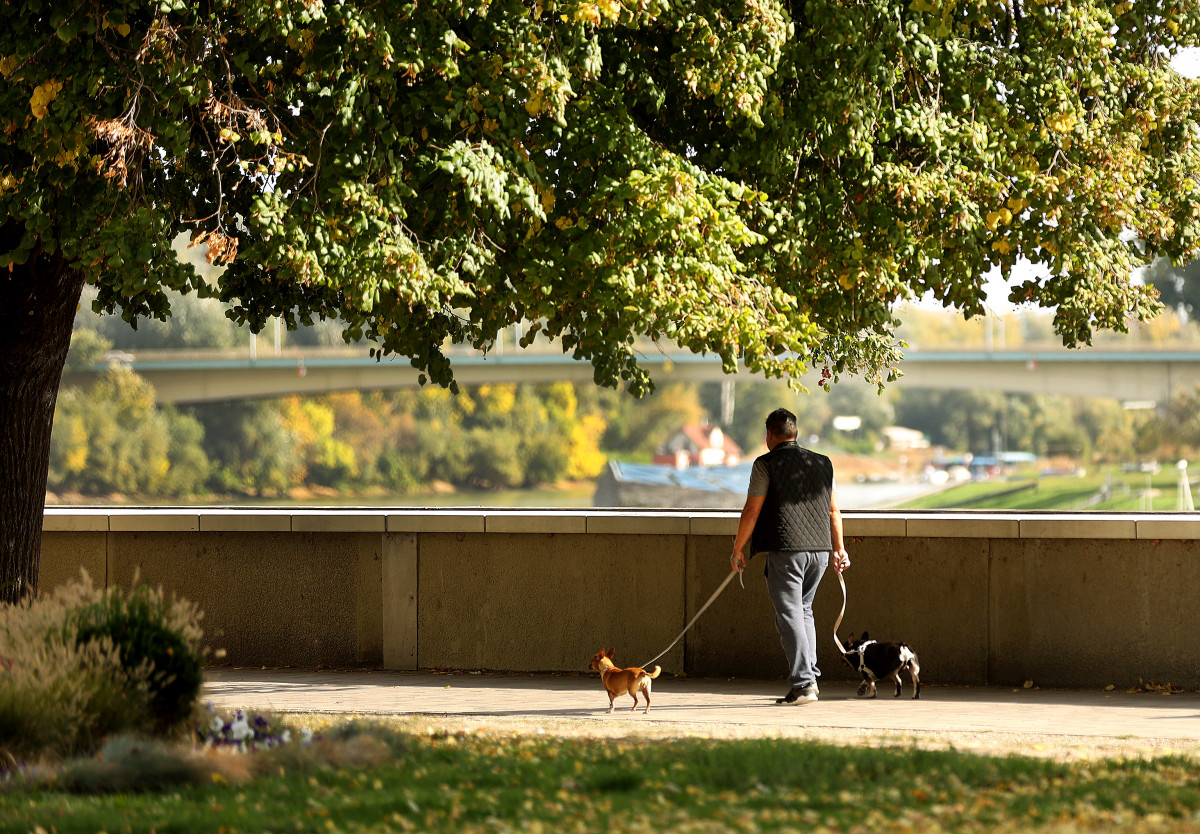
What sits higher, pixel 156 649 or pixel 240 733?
pixel 156 649

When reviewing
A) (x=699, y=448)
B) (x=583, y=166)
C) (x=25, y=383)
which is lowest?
(x=25, y=383)

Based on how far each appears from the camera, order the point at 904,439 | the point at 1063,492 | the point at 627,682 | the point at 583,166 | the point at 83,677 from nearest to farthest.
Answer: the point at 83,677 < the point at 627,682 < the point at 583,166 < the point at 1063,492 < the point at 904,439

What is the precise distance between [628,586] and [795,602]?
5.80ft

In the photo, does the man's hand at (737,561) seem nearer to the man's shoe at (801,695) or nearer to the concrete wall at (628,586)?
the man's shoe at (801,695)

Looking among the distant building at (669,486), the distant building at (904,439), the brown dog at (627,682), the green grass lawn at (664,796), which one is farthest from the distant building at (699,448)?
the green grass lawn at (664,796)

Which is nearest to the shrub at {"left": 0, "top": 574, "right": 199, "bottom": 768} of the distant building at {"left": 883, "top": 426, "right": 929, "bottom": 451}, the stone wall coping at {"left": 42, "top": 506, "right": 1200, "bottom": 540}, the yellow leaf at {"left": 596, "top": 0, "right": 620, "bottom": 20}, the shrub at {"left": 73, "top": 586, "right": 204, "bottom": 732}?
the shrub at {"left": 73, "top": 586, "right": 204, "bottom": 732}

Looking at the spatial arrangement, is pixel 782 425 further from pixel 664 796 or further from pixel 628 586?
pixel 664 796

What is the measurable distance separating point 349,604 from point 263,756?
4372 millimetres

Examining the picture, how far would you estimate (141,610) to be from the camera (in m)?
5.73

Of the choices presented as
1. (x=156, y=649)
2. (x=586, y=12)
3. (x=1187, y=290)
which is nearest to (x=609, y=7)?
(x=586, y=12)

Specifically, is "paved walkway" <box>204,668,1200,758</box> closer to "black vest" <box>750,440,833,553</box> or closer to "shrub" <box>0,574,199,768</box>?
"shrub" <box>0,574,199,768</box>

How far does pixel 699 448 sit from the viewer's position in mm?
76188

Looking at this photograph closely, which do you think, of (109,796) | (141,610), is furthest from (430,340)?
(109,796)

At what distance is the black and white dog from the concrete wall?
78 cm
